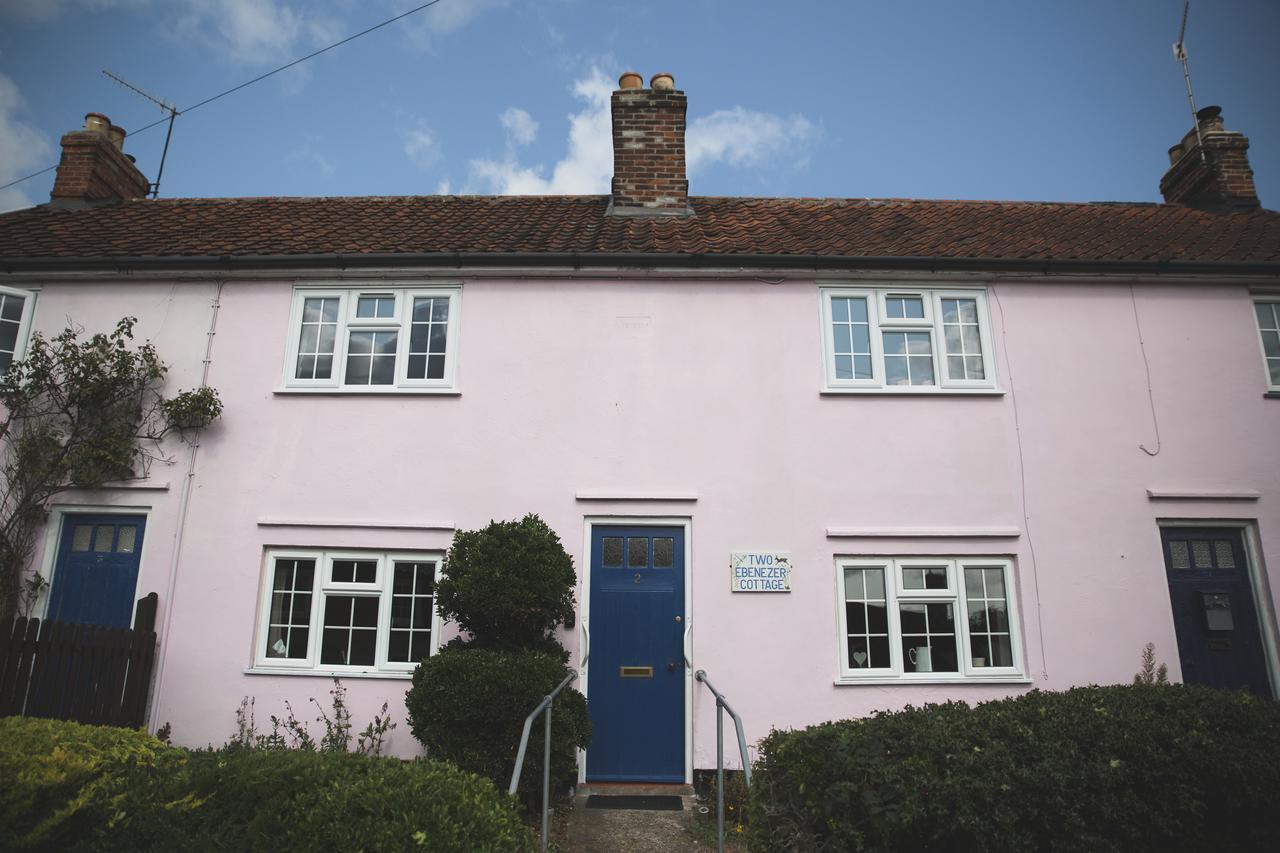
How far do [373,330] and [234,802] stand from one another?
601 cm

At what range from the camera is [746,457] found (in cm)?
854

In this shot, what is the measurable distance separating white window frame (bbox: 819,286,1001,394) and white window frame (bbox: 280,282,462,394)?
462 centimetres

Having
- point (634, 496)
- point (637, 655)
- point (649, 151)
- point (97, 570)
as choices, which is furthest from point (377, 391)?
point (649, 151)

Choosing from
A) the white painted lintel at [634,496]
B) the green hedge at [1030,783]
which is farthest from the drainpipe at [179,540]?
the green hedge at [1030,783]

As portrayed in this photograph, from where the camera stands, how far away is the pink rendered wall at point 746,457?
26.5 ft

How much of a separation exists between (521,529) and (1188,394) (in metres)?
8.20

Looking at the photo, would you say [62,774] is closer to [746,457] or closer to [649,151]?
[746,457]

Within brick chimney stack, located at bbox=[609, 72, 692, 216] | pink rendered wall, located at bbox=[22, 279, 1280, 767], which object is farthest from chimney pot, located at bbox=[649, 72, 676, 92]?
pink rendered wall, located at bbox=[22, 279, 1280, 767]

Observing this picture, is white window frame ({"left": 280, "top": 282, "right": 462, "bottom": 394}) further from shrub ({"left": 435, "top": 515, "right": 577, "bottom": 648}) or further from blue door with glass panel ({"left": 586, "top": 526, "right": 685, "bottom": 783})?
blue door with glass panel ({"left": 586, "top": 526, "right": 685, "bottom": 783})

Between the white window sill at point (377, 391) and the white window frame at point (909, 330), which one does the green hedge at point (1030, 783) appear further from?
the white window sill at point (377, 391)

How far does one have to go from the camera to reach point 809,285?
9.16 m

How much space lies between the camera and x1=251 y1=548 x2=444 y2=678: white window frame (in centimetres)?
804

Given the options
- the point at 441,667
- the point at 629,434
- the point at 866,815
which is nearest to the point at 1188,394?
the point at 629,434

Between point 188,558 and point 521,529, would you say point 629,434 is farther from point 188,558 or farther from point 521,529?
point 188,558
